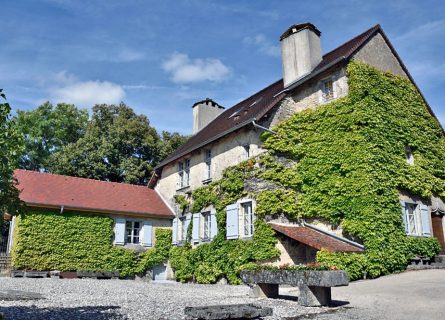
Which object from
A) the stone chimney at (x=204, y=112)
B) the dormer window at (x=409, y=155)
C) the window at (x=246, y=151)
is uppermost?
the stone chimney at (x=204, y=112)

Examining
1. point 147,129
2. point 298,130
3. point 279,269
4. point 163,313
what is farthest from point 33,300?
point 147,129

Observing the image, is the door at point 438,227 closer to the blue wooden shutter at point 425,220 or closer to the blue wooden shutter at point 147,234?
the blue wooden shutter at point 425,220

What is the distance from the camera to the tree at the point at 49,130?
34.5 m

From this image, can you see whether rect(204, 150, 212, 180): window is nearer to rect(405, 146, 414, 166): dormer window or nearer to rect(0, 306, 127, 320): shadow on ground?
rect(405, 146, 414, 166): dormer window

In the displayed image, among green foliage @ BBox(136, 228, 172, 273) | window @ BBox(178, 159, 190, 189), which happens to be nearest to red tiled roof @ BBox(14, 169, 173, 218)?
green foliage @ BBox(136, 228, 172, 273)

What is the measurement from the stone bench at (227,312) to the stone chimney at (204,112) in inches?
760

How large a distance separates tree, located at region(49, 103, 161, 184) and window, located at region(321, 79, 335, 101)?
59.9 ft

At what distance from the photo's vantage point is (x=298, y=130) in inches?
633

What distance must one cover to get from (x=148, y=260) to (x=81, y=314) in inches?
530

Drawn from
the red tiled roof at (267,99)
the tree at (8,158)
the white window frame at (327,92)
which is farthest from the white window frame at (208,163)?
the tree at (8,158)

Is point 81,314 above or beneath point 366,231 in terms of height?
beneath

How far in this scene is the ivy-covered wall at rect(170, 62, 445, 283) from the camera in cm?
1355

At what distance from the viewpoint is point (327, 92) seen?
1594cm

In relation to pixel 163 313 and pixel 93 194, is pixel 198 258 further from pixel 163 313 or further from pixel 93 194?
pixel 163 313
